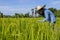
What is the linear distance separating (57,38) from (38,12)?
2373 mm

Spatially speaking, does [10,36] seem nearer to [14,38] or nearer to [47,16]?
[14,38]

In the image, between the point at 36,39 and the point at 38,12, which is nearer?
the point at 36,39

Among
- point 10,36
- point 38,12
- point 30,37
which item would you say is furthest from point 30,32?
point 38,12

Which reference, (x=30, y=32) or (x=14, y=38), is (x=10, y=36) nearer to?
(x=14, y=38)

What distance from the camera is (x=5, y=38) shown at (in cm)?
190

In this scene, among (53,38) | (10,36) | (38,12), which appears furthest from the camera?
(38,12)

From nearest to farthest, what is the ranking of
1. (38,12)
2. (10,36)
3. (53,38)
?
(10,36) → (53,38) → (38,12)

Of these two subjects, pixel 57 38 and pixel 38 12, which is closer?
pixel 57 38

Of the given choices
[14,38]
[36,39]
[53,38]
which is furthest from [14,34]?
[53,38]

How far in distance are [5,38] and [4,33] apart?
0.09 meters

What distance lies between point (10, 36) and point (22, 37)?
0.10m

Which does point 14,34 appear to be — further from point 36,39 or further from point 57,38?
point 57,38

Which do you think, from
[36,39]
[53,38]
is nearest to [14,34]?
[36,39]

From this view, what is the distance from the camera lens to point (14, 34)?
1.91 m
